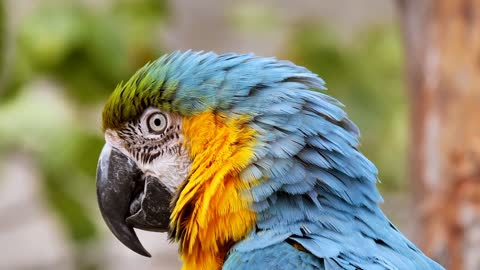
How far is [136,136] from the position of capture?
5.23 feet

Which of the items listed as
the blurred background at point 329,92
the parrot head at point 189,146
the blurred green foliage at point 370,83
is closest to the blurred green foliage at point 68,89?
the blurred background at point 329,92

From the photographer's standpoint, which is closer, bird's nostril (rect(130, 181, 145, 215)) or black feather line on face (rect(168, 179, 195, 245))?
black feather line on face (rect(168, 179, 195, 245))

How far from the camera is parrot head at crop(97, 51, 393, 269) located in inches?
55.3

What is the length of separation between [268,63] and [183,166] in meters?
0.25

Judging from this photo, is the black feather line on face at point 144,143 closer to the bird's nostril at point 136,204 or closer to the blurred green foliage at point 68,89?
the bird's nostril at point 136,204

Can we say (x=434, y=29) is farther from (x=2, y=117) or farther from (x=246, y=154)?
(x=2, y=117)

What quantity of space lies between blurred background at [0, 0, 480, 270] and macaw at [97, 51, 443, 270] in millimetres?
618

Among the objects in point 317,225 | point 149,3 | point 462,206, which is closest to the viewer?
point 317,225

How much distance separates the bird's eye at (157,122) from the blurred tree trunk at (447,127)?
0.80 meters

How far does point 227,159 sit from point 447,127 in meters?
0.81

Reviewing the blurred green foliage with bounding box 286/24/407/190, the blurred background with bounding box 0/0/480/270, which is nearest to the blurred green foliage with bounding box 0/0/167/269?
the blurred background with bounding box 0/0/480/270

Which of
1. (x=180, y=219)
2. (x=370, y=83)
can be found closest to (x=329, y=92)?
(x=370, y=83)

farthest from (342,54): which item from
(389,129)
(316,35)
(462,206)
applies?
(462,206)

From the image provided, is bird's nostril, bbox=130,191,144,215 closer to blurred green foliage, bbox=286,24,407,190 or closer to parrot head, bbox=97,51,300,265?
parrot head, bbox=97,51,300,265
